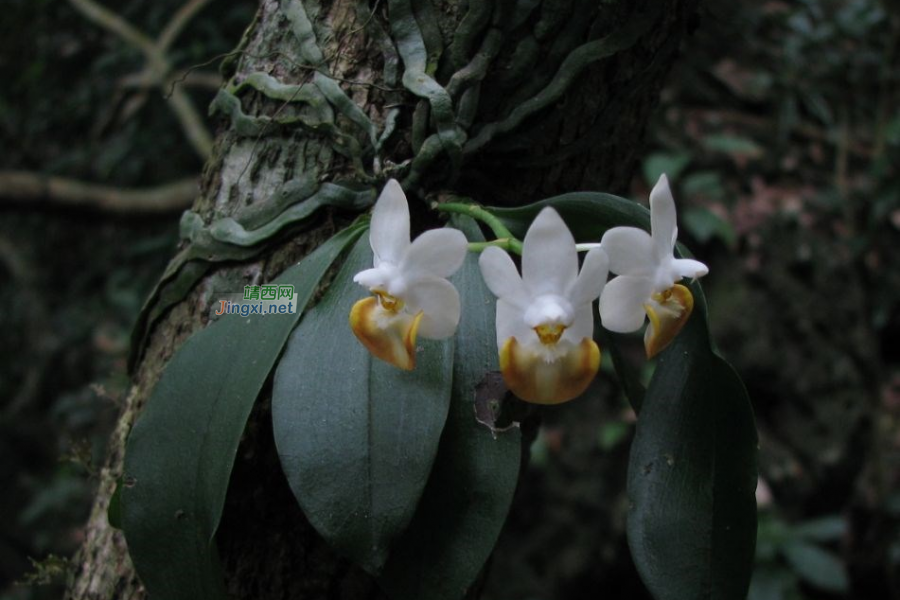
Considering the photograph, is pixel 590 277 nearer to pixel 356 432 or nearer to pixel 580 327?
pixel 580 327

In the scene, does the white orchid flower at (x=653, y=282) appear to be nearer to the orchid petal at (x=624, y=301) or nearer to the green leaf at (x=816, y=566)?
the orchid petal at (x=624, y=301)

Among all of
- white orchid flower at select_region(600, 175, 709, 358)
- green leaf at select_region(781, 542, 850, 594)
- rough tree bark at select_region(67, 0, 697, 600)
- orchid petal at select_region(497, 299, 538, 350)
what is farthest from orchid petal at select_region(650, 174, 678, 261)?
green leaf at select_region(781, 542, 850, 594)

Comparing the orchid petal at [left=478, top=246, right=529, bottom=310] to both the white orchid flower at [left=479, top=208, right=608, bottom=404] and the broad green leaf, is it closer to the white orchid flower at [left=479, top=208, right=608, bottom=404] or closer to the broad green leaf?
the white orchid flower at [left=479, top=208, right=608, bottom=404]

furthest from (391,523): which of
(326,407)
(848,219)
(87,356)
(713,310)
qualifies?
(848,219)

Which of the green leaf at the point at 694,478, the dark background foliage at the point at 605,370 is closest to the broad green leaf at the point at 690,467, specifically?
the green leaf at the point at 694,478

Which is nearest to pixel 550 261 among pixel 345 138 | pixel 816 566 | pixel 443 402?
pixel 443 402

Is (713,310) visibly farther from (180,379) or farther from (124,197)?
(180,379)
